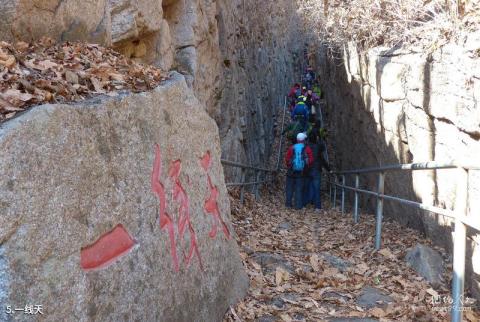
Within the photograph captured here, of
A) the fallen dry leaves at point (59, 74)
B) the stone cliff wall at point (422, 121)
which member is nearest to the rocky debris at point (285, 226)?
the stone cliff wall at point (422, 121)

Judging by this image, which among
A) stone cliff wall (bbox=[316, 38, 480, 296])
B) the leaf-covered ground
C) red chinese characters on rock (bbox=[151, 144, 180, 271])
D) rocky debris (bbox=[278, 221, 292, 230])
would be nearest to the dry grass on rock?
stone cliff wall (bbox=[316, 38, 480, 296])

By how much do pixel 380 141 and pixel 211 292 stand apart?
20.8 feet

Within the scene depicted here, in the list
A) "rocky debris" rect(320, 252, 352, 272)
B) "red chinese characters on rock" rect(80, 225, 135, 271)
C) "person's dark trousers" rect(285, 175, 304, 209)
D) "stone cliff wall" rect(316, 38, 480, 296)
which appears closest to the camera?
"red chinese characters on rock" rect(80, 225, 135, 271)

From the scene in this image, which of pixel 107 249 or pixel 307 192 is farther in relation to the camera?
pixel 307 192

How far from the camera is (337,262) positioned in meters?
4.96

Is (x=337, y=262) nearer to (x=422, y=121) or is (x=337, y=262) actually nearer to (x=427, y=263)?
(x=427, y=263)

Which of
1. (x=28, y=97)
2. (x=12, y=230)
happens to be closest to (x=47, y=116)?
(x=28, y=97)

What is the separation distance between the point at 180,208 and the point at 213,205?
0.59 m

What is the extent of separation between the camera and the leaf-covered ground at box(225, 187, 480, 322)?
11.7 feet

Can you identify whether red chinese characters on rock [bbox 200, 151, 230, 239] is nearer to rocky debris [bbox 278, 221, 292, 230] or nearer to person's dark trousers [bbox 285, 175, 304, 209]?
rocky debris [bbox 278, 221, 292, 230]

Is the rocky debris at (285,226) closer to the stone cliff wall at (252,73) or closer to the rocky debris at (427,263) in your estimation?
the stone cliff wall at (252,73)

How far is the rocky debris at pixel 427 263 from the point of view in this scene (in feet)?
14.2

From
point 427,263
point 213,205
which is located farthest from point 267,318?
point 427,263

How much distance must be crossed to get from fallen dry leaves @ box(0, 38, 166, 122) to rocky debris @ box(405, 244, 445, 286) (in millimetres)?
2803
